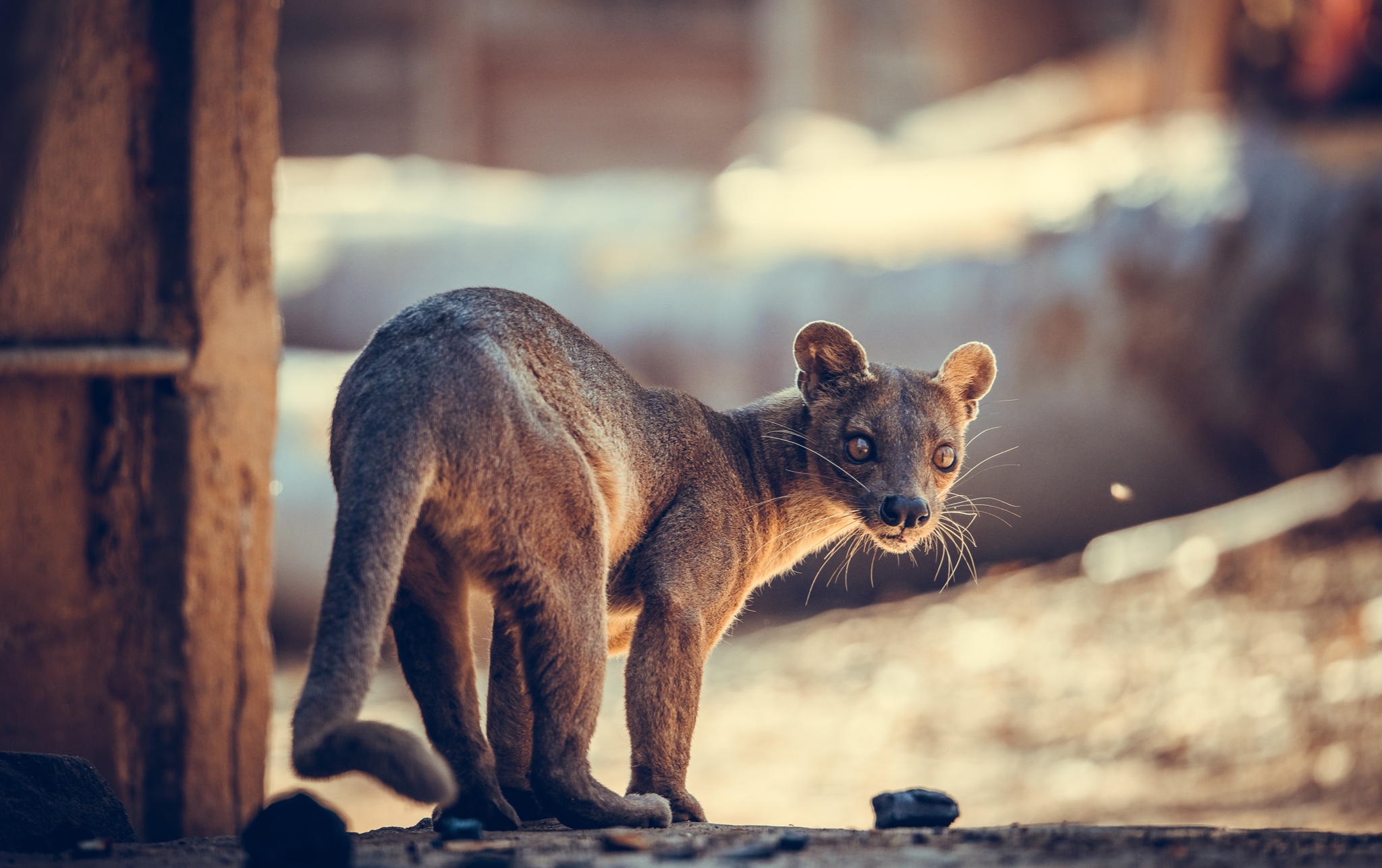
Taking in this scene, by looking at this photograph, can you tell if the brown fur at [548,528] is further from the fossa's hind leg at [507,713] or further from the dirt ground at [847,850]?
the dirt ground at [847,850]

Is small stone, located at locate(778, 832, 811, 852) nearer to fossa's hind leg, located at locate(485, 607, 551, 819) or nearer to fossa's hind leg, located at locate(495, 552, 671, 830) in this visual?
fossa's hind leg, located at locate(495, 552, 671, 830)

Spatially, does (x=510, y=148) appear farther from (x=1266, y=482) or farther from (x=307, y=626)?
(x=1266, y=482)

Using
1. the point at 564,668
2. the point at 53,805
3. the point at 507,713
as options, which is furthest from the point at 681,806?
the point at 53,805

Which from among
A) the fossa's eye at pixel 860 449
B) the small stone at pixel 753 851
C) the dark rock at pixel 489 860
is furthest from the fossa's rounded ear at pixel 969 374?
the dark rock at pixel 489 860

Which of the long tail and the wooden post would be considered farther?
the wooden post

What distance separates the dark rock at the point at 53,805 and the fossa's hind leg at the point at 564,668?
1.15 meters

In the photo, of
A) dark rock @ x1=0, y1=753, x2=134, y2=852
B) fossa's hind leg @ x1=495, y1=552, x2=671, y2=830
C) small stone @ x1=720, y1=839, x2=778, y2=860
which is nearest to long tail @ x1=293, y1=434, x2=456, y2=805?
fossa's hind leg @ x1=495, y1=552, x2=671, y2=830

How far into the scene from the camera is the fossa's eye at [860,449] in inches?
169

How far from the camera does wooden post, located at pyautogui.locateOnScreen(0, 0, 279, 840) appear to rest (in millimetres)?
4734

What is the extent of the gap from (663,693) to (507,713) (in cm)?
45

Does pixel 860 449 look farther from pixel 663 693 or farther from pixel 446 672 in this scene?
pixel 446 672

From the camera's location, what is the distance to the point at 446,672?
3633 mm

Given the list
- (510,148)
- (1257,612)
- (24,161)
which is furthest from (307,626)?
(510,148)

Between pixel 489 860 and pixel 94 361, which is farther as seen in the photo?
pixel 94 361
